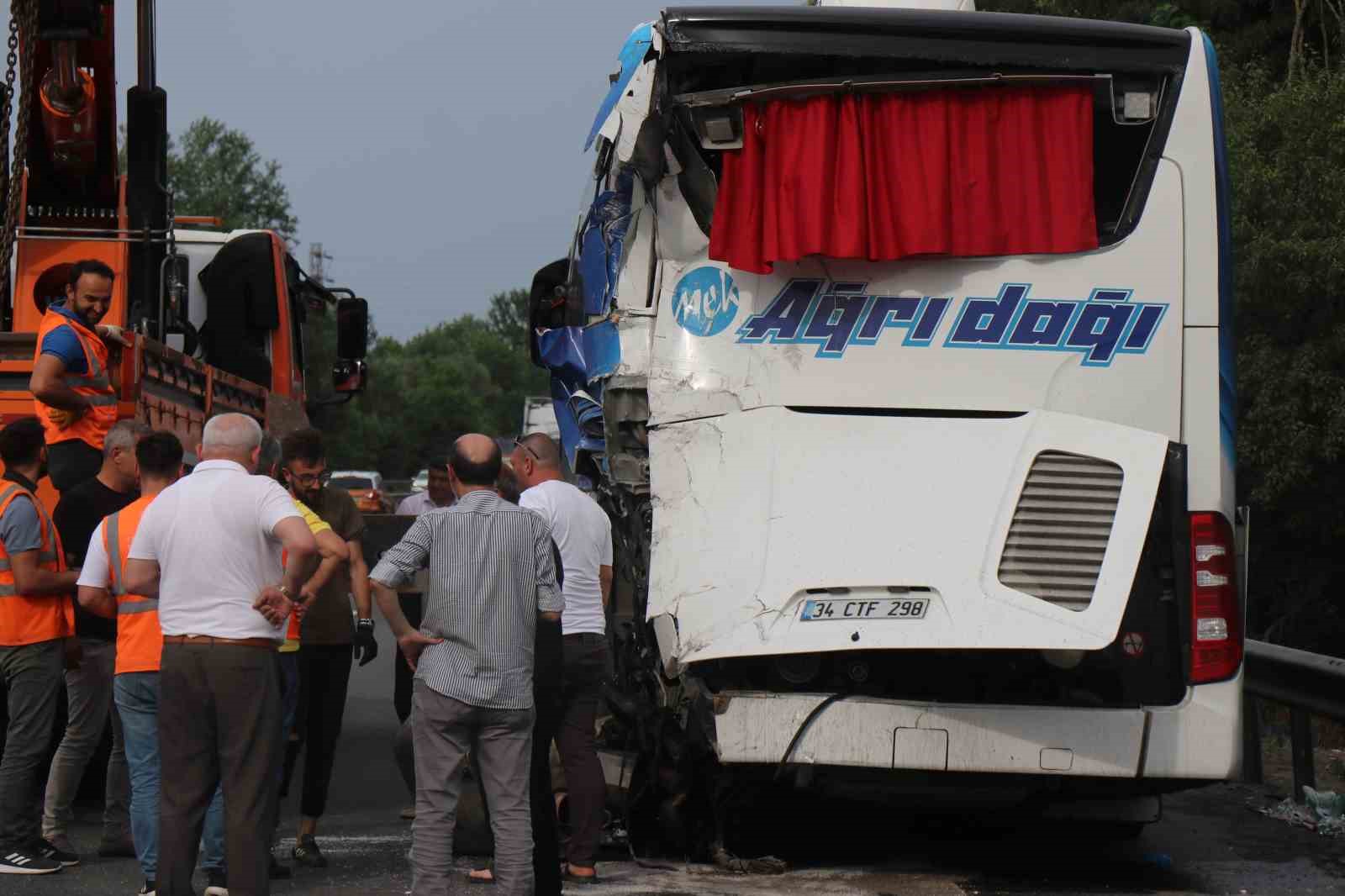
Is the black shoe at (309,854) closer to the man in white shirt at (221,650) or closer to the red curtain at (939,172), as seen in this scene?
the man in white shirt at (221,650)

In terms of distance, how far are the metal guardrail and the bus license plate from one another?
303 centimetres

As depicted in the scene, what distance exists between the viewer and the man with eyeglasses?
8352mm

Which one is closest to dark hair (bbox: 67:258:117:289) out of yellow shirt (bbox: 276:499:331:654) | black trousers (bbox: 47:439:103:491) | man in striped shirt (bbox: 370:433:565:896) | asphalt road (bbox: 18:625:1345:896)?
black trousers (bbox: 47:439:103:491)

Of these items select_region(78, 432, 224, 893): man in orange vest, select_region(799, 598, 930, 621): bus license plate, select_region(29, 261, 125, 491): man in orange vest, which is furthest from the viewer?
select_region(29, 261, 125, 491): man in orange vest

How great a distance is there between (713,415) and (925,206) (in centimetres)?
117

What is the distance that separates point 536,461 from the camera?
845 centimetres

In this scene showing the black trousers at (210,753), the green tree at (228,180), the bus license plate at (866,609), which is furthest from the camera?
the green tree at (228,180)

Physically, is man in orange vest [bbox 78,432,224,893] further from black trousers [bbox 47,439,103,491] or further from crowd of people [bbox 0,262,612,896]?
black trousers [bbox 47,439,103,491]

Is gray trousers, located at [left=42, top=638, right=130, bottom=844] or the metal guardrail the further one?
the metal guardrail

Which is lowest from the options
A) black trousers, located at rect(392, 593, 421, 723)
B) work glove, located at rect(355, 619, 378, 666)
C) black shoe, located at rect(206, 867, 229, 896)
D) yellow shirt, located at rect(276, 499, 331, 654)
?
black shoe, located at rect(206, 867, 229, 896)

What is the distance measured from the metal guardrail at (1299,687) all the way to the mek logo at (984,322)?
8.35 ft

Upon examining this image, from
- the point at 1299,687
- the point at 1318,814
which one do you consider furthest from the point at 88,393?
the point at 1318,814

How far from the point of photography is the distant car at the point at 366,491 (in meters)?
38.2

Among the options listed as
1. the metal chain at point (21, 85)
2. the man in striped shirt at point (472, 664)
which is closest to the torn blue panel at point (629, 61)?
the man in striped shirt at point (472, 664)
